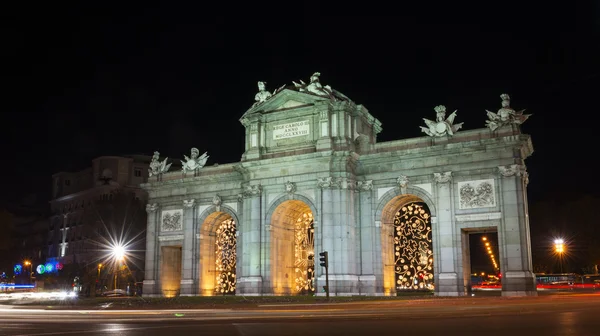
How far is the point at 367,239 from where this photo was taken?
39531mm

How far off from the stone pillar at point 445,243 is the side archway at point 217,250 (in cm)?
1589

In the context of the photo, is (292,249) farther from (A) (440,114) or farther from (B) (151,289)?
(A) (440,114)

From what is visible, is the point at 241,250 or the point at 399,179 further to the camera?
the point at 241,250

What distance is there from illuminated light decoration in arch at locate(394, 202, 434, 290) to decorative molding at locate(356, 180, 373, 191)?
2.97 metres

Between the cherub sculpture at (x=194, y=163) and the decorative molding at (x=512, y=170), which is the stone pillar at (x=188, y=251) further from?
the decorative molding at (x=512, y=170)

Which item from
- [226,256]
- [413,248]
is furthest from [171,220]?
[413,248]

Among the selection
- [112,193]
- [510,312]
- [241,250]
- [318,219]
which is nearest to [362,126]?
[318,219]

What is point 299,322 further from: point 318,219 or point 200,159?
point 200,159

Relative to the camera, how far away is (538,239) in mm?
67500

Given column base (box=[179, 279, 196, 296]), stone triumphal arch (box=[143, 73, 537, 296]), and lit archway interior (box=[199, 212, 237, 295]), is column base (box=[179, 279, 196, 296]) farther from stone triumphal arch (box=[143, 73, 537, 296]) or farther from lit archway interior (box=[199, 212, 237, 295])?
lit archway interior (box=[199, 212, 237, 295])

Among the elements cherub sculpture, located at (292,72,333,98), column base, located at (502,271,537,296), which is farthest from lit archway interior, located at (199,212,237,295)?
column base, located at (502,271,537,296)

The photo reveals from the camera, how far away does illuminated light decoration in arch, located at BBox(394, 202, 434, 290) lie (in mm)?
40031

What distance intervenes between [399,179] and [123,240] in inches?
1619

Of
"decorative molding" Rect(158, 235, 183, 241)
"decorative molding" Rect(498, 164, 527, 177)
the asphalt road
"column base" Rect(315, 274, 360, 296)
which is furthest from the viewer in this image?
"decorative molding" Rect(158, 235, 183, 241)
